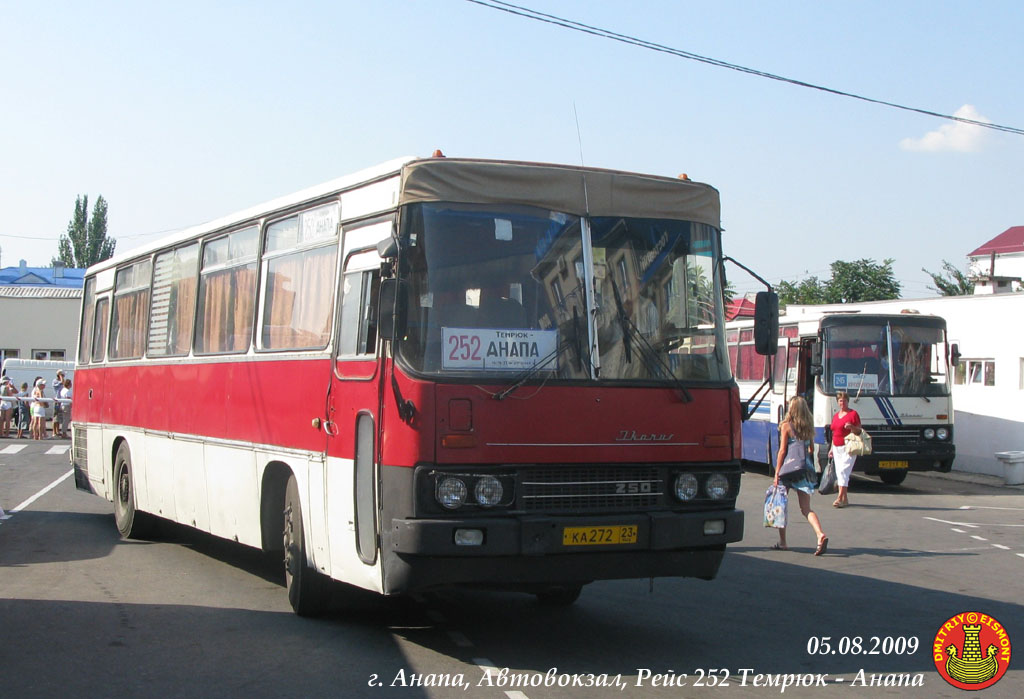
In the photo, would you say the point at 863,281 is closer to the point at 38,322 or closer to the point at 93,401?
the point at 38,322

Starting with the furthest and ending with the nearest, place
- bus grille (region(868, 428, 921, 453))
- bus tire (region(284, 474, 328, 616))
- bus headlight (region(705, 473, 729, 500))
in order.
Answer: bus grille (region(868, 428, 921, 453))
bus tire (region(284, 474, 328, 616))
bus headlight (region(705, 473, 729, 500))

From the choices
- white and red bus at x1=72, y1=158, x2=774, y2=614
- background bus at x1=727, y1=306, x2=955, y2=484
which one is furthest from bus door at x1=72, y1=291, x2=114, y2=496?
background bus at x1=727, y1=306, x2=955, y2=484

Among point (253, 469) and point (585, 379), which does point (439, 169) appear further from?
point (253, 469)

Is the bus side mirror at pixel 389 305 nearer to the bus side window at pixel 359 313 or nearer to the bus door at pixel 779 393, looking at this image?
the bus side window at pixel 359 313

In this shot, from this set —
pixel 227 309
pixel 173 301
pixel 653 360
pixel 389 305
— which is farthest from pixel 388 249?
pixel 173 301

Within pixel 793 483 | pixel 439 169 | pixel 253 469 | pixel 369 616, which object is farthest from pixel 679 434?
pixel 793 483

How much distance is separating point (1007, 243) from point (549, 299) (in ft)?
325

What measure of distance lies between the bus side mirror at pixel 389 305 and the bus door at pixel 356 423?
500 mm

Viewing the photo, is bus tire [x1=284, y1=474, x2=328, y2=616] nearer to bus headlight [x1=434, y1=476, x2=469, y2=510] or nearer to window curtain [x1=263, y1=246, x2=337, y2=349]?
window curtain [x1=263, y1=246, x2=337, y2=349]

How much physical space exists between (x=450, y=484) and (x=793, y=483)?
751cm

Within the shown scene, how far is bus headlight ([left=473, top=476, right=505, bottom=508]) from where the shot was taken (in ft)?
24.8

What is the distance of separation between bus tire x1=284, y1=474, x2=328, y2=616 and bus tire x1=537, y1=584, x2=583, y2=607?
5.96 feet

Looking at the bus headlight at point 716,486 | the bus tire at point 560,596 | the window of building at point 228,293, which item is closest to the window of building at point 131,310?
the window of building at point 228,293

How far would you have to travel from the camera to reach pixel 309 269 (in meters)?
9.52
